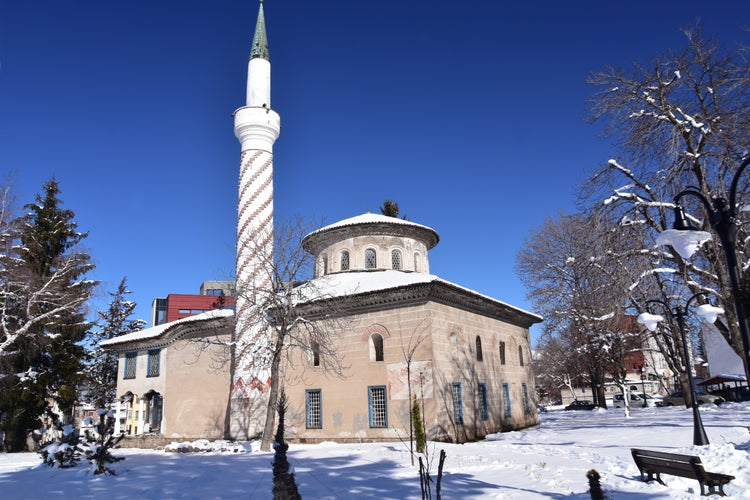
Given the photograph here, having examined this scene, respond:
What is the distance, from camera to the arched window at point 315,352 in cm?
2105

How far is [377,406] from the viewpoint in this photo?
62.7 ft

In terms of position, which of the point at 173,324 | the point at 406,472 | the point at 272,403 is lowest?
the point at 406,472

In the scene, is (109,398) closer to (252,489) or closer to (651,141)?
(252,489)

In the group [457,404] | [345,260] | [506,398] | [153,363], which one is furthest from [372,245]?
[153,363]

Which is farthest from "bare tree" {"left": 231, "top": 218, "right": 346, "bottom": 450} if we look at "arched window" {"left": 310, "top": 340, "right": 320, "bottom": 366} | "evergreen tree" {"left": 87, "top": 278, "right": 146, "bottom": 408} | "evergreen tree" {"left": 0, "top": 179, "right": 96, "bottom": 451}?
"evergreen tree" {"left": 87, "top": 278, "right": 146, "bottom": 408}

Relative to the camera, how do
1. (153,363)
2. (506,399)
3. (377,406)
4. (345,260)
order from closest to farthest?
(377,406) < (506,399) < (345,260) < (153,363)

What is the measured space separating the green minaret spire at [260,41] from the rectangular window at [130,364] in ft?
50.9

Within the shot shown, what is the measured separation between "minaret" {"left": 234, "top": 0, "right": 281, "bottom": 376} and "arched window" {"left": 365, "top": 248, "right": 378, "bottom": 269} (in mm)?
4501

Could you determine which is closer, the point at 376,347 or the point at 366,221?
the point at 376,347

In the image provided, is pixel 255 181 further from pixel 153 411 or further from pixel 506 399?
pixel 506 399

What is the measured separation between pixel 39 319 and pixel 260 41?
15493 mm

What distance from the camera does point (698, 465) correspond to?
803 centimetres

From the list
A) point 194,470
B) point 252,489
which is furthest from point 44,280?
point 252,489

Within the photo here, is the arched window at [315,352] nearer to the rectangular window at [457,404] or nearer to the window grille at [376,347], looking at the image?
the window grille at [376,347]
